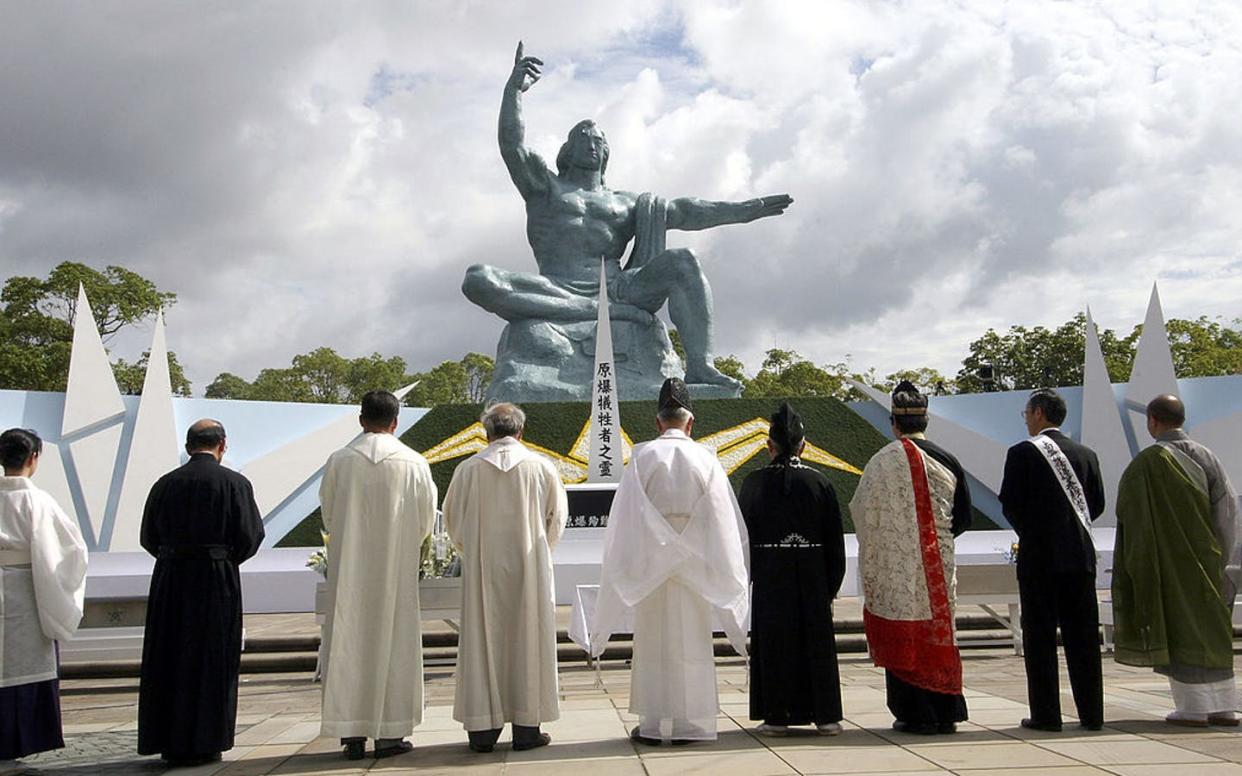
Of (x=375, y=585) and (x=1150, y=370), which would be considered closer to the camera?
(x=375, y=585)

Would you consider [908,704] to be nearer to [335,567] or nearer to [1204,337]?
[335,567]

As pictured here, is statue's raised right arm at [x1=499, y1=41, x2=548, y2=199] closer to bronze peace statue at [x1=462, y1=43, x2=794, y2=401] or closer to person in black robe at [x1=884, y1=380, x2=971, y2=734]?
bronze peace statue at [x1=462, y1=43, x2=794, y2=401]

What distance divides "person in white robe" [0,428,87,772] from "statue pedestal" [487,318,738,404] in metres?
11.8

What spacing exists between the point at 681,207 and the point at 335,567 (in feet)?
45.1

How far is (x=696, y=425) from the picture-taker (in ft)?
49.9

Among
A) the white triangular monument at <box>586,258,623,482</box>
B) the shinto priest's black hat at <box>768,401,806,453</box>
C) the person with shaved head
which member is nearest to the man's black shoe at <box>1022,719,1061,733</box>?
the person with shaved head

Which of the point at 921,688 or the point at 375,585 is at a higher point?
the point at 375,585

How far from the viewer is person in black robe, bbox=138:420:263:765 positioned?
412 cm

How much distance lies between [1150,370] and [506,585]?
12.3m

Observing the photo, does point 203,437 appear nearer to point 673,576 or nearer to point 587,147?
point 673,576

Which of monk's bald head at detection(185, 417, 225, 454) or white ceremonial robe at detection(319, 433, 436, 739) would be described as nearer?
white ceremonial robe at detection(319, 433, 436, 739)

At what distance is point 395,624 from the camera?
Answer: 4.27 metres

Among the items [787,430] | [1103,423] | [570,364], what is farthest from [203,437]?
[1103,423]

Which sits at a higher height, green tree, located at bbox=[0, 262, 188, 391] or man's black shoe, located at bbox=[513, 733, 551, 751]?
green tree, located at bbox=[0, 262, 188, 391]
